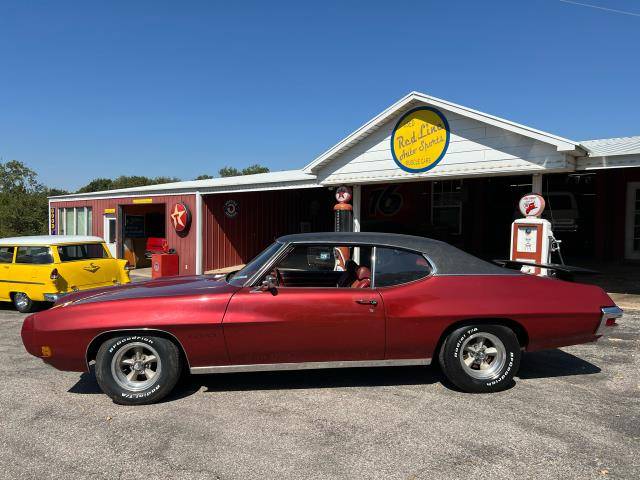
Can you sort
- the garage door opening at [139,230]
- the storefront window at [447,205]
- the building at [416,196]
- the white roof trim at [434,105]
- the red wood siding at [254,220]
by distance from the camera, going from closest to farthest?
1. the white roof trim at [434,105]
2. the building at [416,196]
3. the red wood siding at [254,220]
4. the storefront window at [447,205]
5. the garage door opening at [139,230]

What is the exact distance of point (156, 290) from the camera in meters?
4.12

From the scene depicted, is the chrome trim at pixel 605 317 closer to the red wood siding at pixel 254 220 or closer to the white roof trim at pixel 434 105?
the white roof trim at pixel 434 105

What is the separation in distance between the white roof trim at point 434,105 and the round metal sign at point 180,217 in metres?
4.87

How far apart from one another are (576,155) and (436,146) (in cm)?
267

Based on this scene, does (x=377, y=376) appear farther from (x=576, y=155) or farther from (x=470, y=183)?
(x=470, y=183)

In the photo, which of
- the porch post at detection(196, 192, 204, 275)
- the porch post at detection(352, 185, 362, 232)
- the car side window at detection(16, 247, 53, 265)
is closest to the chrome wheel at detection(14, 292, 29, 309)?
the car side window at detection(16, 247, 53, 265)

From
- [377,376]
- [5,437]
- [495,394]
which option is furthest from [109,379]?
[495,394]

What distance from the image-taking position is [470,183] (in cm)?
1648

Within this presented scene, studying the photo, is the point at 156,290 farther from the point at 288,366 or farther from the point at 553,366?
the point at 553,366

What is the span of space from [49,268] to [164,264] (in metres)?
6.21

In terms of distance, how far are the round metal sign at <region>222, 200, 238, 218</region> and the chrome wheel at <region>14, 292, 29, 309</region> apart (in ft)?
25.1

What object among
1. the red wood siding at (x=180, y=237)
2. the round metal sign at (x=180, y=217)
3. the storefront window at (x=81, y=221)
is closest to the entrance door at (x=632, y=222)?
the red wood siding at (x=180, y=237)

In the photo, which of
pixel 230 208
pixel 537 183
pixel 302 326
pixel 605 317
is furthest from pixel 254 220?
pixel 605 317

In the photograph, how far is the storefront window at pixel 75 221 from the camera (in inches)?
734
